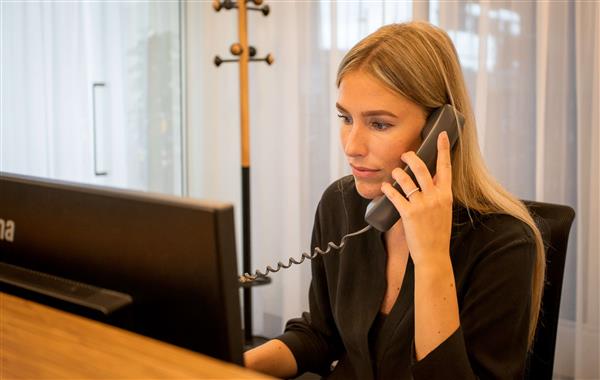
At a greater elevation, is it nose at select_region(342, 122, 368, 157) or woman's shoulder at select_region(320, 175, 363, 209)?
nose at select_region(342, 122, 368, 157)

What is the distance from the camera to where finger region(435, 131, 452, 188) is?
4.13 ft

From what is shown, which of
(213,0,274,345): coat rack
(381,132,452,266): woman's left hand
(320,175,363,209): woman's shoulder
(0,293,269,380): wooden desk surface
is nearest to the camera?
(0,293,269,380): wooden desk surface

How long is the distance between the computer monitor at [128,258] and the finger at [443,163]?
2.02 ft

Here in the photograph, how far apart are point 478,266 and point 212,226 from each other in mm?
698

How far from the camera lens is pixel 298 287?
3301 millimetres

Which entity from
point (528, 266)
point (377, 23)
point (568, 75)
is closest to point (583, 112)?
point (568, 75)

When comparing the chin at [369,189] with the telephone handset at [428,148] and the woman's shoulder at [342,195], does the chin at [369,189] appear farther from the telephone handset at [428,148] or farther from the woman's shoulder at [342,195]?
the woman's shoulder at [342,195]

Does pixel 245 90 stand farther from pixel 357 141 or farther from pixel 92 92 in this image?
pixel 357 141

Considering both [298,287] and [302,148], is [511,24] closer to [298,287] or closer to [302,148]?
[302,148]

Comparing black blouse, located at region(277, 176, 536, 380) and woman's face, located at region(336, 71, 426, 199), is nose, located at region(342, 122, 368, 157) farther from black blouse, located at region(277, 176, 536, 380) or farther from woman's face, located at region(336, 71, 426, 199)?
black blouse, located at region(277, 176, 536, 380)

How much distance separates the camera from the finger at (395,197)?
1.24 metres

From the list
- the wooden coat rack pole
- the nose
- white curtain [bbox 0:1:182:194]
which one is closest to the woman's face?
the nose

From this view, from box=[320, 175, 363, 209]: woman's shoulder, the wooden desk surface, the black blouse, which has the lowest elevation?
the black blouse

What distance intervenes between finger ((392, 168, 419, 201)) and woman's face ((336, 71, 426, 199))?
57 mm
